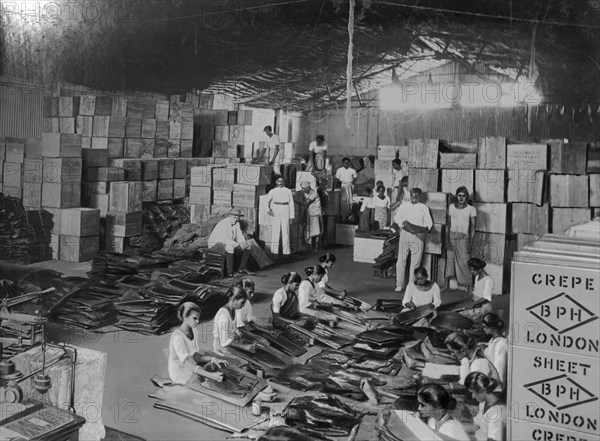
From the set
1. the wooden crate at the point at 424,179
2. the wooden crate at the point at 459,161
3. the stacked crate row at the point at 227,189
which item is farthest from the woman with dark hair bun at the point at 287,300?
the wooden crate at the point at 459,161

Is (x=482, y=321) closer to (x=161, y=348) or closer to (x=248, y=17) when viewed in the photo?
(x=161, y=348)

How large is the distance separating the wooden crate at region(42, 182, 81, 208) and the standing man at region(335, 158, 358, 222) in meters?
2.34

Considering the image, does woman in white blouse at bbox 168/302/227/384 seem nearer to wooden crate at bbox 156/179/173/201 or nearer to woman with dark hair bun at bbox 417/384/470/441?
wooden crate at bbox 156/179/173/201

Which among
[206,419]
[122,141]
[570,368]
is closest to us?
[570,368]

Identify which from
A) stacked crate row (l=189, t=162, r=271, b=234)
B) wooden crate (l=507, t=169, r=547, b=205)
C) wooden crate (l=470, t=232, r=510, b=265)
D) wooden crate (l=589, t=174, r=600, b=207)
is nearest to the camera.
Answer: wooden crate (l=589, t=174, r=600, b=207)

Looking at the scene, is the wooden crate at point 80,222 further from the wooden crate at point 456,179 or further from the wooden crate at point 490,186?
the wooden crate at point 490,186

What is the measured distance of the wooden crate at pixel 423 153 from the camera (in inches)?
168

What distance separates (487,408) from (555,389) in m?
0.49

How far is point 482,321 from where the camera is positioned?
13.7 feet

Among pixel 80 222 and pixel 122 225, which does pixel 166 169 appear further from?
pixel 80 222

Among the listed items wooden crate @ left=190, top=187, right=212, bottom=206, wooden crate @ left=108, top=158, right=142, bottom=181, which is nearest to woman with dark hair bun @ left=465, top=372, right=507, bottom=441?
wooden crate @ left=190, top=187, right=212, bottom=206

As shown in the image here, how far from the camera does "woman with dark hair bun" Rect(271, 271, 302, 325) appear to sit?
5.00 meters

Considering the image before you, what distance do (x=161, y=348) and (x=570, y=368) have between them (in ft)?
9.25

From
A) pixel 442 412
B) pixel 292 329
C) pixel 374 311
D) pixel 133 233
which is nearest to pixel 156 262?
pixel 133 233
